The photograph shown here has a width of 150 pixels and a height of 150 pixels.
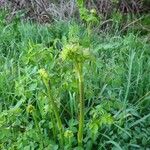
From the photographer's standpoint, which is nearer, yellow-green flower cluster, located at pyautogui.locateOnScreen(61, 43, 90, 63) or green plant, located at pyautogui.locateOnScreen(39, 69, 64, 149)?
yellow-green flower cluster, located at pyautogui.locateOnScreen(61, 43, 90, 63)

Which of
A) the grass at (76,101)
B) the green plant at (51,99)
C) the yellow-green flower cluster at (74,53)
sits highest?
the yellow-green flower cluster at (74,53)

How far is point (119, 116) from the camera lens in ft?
8.41

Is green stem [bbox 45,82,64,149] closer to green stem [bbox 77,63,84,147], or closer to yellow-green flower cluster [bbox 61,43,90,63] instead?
green stem [bbox 77,63,84,147]

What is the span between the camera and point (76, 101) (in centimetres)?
270

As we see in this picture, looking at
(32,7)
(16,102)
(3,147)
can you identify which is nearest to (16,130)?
(3,147)

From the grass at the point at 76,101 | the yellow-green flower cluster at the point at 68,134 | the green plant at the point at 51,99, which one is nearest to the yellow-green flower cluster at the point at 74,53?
the grass at the point at 76,101

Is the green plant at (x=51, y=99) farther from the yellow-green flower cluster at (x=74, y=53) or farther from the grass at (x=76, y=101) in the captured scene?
the yellow-green flower cluster at (x=74, y=53)

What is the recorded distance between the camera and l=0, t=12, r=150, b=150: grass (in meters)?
2.49

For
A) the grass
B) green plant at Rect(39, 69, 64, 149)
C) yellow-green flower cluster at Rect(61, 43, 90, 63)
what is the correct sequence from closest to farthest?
yellow-green flower cluster at Rect(61, 43, 90, 63)
green plant at Rect(39, 69, 64, 149)
the grass

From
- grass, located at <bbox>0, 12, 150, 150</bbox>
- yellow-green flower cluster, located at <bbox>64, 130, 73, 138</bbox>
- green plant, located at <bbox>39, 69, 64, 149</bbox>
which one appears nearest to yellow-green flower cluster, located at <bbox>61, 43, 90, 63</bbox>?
grass, located at <bbox>0, 12, 150, 150</bbox>

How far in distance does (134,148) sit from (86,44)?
31.0 inches

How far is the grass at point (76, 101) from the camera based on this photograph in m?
2.49

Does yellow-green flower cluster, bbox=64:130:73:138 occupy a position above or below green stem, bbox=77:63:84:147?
below

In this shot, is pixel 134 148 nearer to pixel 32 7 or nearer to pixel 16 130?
pixel 16 130
